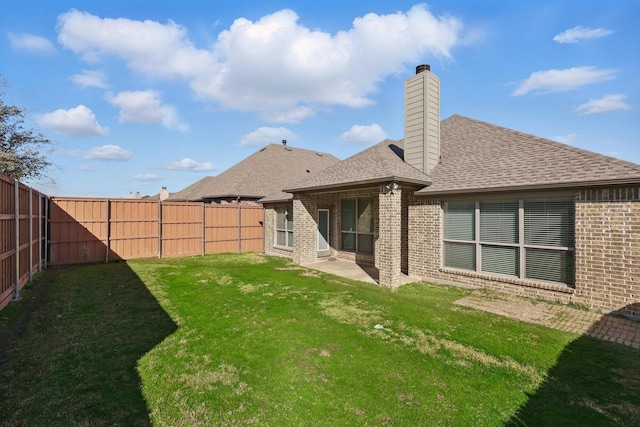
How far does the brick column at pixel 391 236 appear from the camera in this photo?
8.13 metres

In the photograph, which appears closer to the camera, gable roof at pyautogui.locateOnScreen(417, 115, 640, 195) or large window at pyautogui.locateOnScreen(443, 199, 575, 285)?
gable roof at pyautogui.locateOnScreen(417, 115, 640, 195)

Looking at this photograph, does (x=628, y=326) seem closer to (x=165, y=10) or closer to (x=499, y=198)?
(x=499, y=198)

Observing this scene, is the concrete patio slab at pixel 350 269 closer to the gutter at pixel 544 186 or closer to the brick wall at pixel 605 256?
the gutter at pixel 544 186

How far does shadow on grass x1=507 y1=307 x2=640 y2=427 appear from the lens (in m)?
2.90

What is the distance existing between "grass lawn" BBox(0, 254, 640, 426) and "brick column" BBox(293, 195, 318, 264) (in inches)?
196

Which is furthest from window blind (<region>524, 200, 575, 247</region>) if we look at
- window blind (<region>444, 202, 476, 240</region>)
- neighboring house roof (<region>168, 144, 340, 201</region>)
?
neighboring house roof (<region>168, 144, 340, 201</region>)

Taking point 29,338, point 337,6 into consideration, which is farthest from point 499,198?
point 29,338

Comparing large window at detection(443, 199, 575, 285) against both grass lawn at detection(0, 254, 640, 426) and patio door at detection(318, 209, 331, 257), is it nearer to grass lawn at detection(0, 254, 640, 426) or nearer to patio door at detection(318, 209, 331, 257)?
grass lawn at detection(0, 254, 640, 426)

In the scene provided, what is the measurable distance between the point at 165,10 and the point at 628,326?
584 inches

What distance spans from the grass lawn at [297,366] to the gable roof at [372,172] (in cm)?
352

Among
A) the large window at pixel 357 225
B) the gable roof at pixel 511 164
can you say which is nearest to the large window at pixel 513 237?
the gable roof at pixel 511 164

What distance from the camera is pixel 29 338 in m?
4.68

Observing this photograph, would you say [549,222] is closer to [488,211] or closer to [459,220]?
[488,211]

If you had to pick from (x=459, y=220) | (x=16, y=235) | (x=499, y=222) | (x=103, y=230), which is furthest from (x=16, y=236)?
(x=499, y=222)
